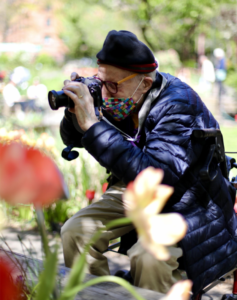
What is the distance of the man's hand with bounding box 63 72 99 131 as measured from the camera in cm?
178

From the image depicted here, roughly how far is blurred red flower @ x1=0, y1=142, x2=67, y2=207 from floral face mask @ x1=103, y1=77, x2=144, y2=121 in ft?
4.99

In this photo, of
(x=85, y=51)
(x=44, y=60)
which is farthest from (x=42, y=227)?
(x=85, y=51)

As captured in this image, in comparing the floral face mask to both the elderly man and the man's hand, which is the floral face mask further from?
the man's hand

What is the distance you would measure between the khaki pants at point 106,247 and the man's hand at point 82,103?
435 mm

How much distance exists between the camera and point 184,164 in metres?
1.80

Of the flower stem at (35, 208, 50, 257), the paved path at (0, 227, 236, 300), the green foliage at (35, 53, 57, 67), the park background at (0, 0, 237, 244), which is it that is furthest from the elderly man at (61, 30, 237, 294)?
the green foliage at (35, 53, 57, 67)

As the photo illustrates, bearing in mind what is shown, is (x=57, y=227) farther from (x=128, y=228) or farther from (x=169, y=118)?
(x=169, y=118)

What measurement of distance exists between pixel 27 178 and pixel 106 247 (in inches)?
57.8

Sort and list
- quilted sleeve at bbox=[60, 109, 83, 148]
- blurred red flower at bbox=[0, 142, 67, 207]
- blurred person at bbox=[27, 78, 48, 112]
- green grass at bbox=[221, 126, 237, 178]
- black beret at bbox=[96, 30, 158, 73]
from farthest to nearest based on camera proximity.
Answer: blurred person at bbox=[27, 78, 48, 112], green grass at bbox=[221, 126, 237, 178], quilted sleeve at bbox=[60, 109, 83, 148], black beret at bbox=[96, 30, 158, 73], blurred red flower at bbox=[0, 142, 67, 207]

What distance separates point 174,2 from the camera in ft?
49.2

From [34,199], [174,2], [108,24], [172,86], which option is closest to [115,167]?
[172,86]

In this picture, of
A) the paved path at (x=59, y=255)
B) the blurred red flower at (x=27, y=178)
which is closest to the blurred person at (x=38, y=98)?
the paved path at (x=59, y=255)

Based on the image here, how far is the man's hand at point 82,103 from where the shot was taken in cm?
178

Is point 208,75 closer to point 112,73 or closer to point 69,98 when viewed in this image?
point 112,73
